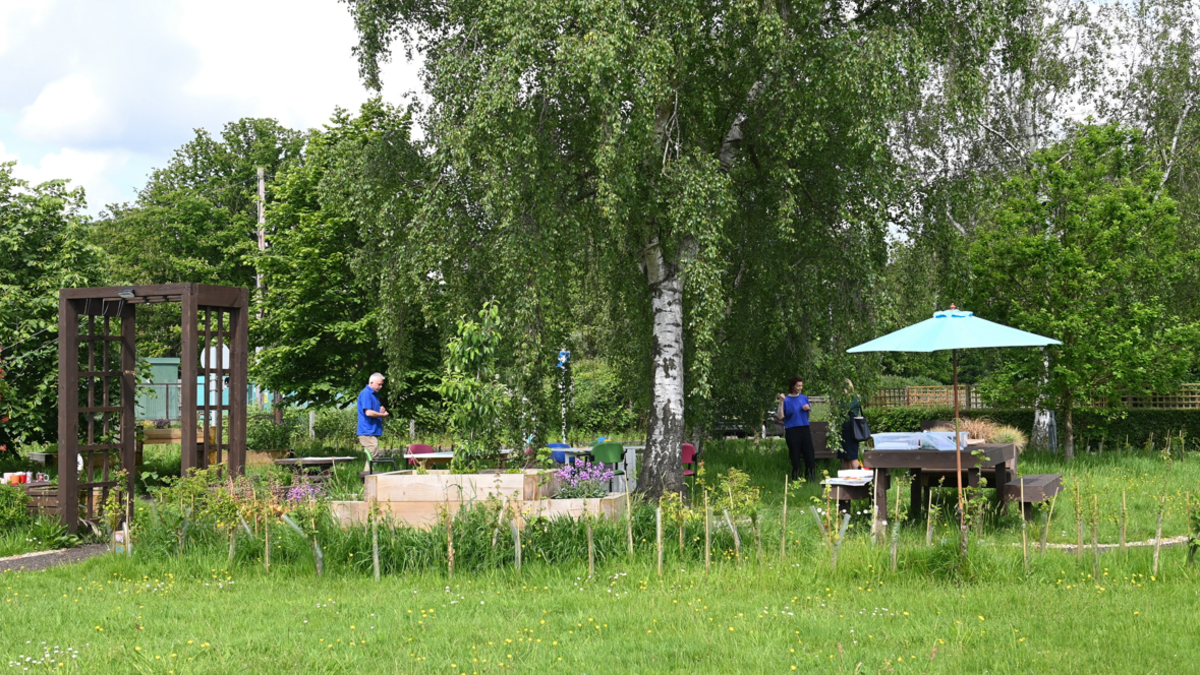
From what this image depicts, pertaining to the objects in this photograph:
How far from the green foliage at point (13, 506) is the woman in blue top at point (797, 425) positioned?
926 centimetres

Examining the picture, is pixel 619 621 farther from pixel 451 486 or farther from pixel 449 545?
pixel 451 486

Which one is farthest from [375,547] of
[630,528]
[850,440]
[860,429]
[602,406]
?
[602,406]

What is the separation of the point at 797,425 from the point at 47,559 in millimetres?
9227

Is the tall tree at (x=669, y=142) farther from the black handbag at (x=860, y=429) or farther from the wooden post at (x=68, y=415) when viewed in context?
the wooden post at (x=68, y=415)

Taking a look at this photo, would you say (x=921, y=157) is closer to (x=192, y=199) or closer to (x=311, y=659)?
(x=311, y=659)

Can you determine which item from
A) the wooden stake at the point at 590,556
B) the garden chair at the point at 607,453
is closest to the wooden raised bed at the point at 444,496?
the wooden stake at the point at 590,556

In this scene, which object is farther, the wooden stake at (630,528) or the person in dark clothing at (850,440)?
the person in dark clothing at (850,440)

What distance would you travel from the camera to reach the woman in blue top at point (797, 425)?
13977 mm

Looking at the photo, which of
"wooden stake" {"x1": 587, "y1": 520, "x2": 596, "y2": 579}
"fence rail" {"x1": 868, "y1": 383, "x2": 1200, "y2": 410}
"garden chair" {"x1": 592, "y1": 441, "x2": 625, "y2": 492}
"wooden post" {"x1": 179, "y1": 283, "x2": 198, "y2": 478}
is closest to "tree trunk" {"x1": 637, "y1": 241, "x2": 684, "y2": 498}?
"garden chair" {"x1": 592, "y1": 441, "x2": 625, "y2": 492}

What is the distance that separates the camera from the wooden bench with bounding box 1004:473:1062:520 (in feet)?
30.7

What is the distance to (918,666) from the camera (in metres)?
5.12

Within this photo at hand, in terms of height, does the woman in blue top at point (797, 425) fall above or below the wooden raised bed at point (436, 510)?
above

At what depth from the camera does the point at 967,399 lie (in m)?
28.1

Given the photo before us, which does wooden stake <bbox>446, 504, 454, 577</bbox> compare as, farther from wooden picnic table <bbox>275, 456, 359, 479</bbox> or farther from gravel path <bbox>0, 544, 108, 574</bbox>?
wooden picnic table <bbox>275, 456, 359, 479</bbox>
